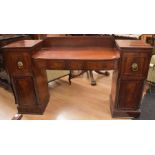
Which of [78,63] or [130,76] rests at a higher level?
[78,63]

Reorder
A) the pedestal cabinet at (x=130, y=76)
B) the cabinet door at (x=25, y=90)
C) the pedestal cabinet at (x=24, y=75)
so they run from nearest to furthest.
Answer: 1. the pedestal cabinet at (x=130, y=76)
2. the pedestal cabinet at (x=24, y=75)
3. the cabinet door at (x=25, y=90)

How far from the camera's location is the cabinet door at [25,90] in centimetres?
170

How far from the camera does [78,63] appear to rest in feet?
4.93

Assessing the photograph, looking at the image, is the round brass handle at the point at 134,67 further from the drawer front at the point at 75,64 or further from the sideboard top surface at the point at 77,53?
the drawer front at the point at 75,64

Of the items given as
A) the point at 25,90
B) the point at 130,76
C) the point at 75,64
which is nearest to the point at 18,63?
the point at 25,90

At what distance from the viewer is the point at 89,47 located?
1.84 metres

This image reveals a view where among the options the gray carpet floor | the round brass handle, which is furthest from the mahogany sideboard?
the gray carpet floor

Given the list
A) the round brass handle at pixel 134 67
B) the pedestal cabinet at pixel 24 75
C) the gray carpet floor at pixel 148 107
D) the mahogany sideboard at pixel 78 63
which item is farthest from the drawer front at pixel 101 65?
the gray carpet floor at pixel 148 107

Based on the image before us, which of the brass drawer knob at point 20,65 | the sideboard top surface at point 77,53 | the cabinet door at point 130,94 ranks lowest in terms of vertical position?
the cabinet door at point 130,94

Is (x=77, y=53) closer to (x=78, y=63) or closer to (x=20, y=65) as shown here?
(x=78, y=63)

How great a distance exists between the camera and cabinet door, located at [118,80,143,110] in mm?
1606

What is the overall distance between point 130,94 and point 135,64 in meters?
0.37
